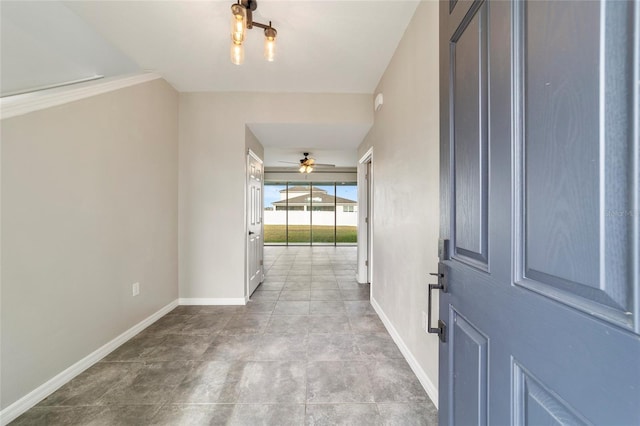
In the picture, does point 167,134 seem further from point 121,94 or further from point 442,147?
point 442,147

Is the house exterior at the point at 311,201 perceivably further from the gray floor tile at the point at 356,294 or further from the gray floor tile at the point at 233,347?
the gray floor tile at the point at 233,347

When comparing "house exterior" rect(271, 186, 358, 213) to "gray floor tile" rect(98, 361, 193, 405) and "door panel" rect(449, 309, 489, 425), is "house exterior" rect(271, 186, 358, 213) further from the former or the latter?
"door panel" rect(449, 309, 489, 425)

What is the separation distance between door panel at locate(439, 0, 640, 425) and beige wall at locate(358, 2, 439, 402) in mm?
857

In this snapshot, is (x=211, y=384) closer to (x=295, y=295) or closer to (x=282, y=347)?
(x=282, y=347)

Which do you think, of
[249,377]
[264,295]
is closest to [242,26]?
[249,377]

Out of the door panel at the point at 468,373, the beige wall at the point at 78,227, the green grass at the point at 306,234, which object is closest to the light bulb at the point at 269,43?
the beige wall at the point at 78,227

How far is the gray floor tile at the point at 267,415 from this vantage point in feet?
5.05

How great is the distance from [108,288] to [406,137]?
9.79 feet

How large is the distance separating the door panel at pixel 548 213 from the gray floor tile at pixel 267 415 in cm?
107

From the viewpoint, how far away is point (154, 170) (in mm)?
2912

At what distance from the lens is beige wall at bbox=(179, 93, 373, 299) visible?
340 centimetres

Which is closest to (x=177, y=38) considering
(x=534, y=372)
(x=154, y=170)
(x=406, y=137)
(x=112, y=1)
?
(x=112, y=1)

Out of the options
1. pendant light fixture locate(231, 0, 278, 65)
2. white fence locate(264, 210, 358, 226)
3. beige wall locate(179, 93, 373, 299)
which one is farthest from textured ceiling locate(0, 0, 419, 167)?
white fence locate(264, 210, 358, 226)

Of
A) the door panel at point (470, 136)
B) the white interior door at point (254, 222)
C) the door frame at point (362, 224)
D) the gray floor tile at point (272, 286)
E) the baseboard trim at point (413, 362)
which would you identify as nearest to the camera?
the door panel at point (470, 136)
